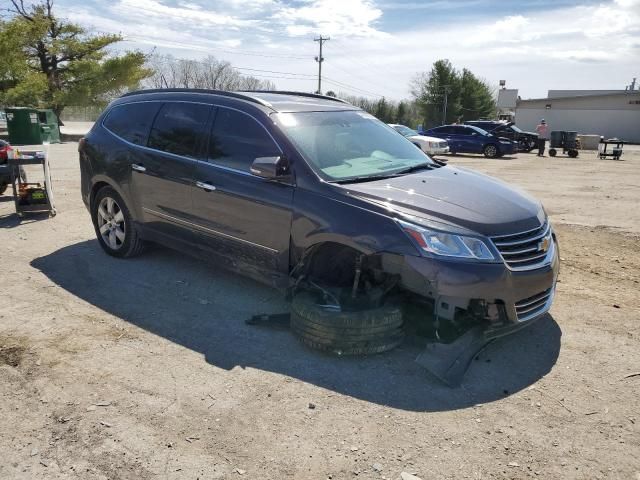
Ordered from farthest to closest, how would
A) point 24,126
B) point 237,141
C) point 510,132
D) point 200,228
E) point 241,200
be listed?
point 510,132 < point 24,126 < point 200,228 < point 237,141 < point 241,200

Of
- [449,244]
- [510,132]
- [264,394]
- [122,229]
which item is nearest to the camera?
[264,394]

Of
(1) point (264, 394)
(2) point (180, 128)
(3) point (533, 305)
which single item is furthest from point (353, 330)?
(2) point (180, 128)

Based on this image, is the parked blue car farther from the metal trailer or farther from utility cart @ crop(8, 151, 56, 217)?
utility cart @ crop(8, 151, 56, 217)

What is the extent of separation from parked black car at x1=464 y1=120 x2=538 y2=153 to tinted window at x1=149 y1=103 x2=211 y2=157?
2620cm

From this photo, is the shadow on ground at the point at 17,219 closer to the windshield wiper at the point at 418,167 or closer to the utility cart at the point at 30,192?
the utility cart at the point at 30,192

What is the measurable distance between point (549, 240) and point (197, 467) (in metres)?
3.02

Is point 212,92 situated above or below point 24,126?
above

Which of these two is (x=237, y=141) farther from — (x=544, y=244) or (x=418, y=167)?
(x=544, y=244)

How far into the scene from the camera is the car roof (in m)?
4.55

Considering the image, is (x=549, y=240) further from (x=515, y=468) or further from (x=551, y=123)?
(x=551, y=123)

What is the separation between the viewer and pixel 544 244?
385 centimetres

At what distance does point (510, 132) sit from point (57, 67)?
Answer: 27.2 metres

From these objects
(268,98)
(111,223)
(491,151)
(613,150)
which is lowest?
(111,223)

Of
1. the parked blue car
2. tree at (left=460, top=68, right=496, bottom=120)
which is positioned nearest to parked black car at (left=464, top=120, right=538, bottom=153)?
the parked blue car
